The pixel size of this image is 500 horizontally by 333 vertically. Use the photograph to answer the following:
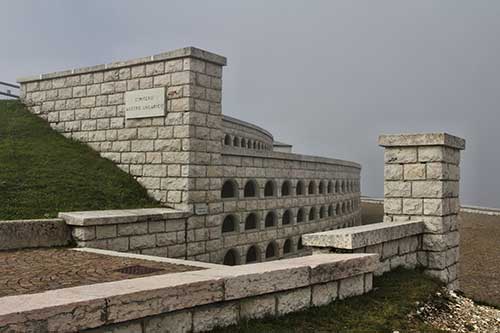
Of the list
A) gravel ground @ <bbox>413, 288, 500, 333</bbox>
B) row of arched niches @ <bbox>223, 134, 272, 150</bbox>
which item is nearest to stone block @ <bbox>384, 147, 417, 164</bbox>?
gravel ground @ <bbox>413, 288, 500, 333</bbox>

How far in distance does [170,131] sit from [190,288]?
7111 millimetres

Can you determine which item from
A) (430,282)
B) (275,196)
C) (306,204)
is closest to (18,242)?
(430,282)

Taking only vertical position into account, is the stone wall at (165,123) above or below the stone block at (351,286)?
above

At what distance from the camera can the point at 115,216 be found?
8.77m

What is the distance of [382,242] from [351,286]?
1.52 metres

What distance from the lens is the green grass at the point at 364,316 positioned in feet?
15.8

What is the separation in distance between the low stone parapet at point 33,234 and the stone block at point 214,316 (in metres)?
4.82

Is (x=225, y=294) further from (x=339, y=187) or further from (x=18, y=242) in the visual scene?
(x=339, y=187)

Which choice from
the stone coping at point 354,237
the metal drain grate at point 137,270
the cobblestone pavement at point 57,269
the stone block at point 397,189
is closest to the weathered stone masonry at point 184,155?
the cobblestone pavement at point 57,269

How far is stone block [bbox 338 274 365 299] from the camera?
579 cm

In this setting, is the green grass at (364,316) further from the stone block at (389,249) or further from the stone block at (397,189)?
the stone block at (397,189)

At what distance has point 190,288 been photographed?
4.30 metres

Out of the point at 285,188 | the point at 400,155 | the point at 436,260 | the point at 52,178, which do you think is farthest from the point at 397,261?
the point at 285,188

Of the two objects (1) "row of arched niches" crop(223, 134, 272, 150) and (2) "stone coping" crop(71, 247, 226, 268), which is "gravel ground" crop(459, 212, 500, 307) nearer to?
(2) "stone coping" crop(71, 247, 226, 268)
